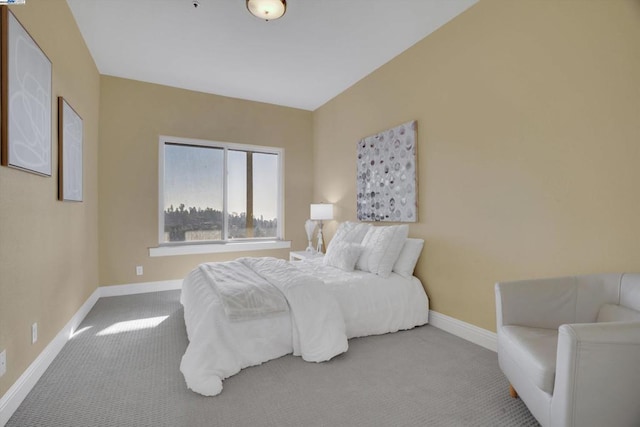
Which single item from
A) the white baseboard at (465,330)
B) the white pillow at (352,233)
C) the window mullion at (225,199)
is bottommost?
the white baseboard at (465,330)

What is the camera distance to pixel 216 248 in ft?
15.2

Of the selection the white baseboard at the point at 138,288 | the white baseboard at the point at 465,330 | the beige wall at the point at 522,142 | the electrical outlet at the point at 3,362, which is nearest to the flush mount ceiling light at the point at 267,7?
the beige wall at the point at 522,142

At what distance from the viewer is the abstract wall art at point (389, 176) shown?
3281mm

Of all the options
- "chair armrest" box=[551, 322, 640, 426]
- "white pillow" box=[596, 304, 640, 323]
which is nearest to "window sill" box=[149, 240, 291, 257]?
"white pillow" box=[596, 304, 640, 323]

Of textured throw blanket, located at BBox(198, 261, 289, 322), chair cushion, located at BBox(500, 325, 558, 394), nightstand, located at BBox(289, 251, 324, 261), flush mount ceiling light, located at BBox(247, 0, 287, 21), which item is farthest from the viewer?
nightstand, located at BBox(289, 251, 324, 261)

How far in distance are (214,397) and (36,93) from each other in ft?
7.33

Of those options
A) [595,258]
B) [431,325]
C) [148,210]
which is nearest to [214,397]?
[431,325]

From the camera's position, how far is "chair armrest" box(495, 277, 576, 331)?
183 centimetres

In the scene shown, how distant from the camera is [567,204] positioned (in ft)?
6.72

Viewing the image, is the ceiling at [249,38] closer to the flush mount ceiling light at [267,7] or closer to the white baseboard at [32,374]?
the flush mount ceiling light at [267,7]

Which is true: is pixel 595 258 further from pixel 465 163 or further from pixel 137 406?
pixel 137 406

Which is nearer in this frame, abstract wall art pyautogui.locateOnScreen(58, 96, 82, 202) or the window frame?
abstract wall art pyautogui.locateOnScreen(58, 96, 82, 202)

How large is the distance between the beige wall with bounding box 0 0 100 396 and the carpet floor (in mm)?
309

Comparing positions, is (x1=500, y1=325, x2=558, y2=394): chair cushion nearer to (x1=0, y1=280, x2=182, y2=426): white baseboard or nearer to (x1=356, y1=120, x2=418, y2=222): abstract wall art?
(x1=356, y1=120, x2=418, y2=222): abstract wall art
